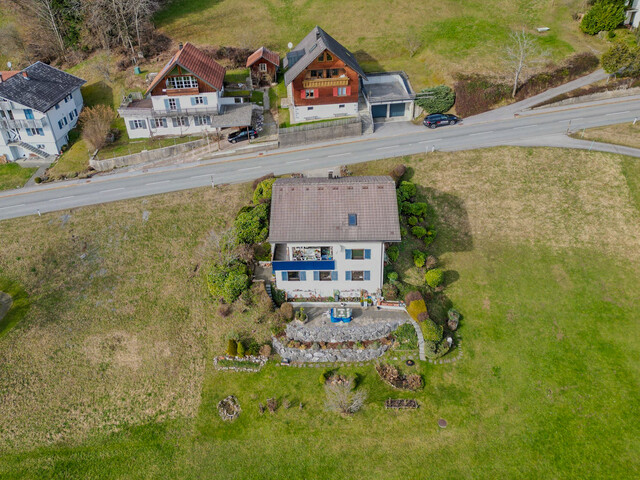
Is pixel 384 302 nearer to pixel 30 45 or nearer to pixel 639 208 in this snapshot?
pixel 639 208

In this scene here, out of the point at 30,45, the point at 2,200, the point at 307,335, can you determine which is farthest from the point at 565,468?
the point at 30,45

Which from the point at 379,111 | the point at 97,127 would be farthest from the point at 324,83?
the point at 97,127

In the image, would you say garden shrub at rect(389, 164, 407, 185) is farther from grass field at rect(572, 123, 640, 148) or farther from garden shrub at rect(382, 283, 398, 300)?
grass field at rect(572, 123, 640, 148)

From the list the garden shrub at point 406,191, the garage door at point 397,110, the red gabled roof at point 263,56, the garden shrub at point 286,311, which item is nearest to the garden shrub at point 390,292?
the garden shrub at point 286,311

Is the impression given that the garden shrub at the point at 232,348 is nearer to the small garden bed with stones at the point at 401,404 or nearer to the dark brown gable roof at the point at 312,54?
the small garden bed with stones at the point at 401,404

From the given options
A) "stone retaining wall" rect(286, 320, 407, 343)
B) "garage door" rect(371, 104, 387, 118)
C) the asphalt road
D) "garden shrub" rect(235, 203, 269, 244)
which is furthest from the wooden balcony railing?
"stone retaining wall" rect(286, 320, 407, 343)

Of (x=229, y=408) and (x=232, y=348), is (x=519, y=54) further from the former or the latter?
(x=229, y=408)
